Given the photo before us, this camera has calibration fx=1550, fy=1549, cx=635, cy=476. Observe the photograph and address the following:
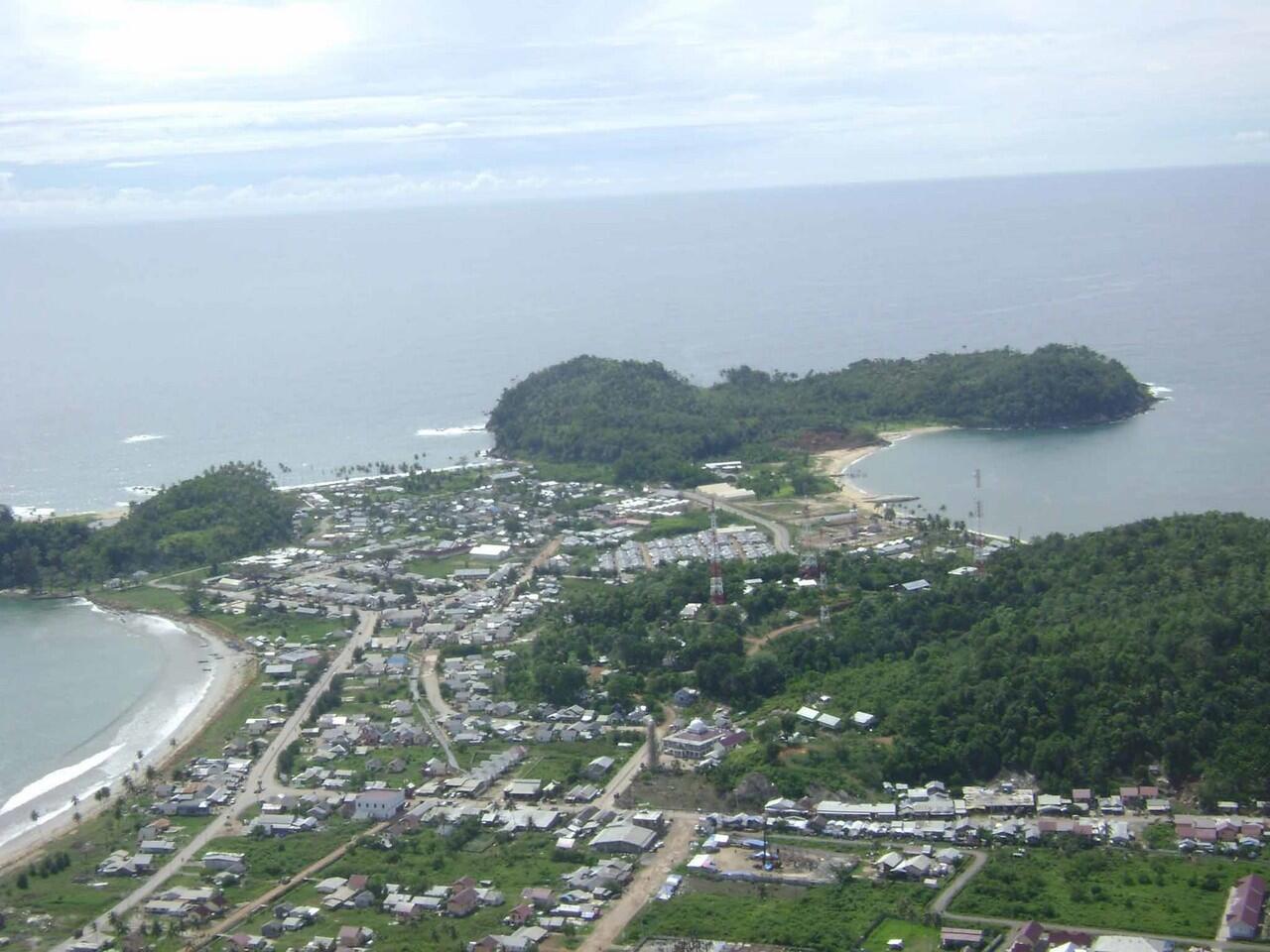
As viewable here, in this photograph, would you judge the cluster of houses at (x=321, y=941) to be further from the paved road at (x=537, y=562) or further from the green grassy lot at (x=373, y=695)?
the paved road at (x=537, y=562)

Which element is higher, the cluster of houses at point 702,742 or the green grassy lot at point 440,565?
the green grassy lot at point 440,565

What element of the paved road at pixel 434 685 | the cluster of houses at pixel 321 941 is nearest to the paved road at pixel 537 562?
the paved road at pixel 434 685

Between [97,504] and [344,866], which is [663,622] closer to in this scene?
[344,866]

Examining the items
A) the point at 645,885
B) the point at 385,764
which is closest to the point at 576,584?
the point at 385,764

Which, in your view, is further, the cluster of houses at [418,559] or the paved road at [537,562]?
the paved road at [537,562]

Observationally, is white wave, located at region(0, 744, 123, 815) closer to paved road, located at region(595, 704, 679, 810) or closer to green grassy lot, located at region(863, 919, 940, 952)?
paved road, located at region(595, 704, 679, 810)

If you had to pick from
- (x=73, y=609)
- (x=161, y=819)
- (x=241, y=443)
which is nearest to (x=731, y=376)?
(x=241, y=443)
